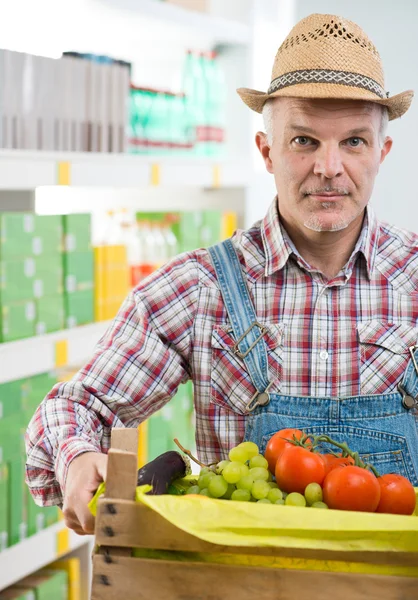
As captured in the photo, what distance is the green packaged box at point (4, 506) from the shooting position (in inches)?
96.2

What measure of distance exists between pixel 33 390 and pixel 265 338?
1074mm

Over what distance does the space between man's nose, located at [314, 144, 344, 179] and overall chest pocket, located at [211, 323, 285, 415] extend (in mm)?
296

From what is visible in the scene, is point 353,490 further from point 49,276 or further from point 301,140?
point 49,276

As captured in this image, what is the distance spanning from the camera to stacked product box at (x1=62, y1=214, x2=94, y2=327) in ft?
8.51

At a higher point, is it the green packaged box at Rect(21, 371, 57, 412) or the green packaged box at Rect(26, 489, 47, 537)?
the green packaged box at Rect(21, 371, 57, 412)

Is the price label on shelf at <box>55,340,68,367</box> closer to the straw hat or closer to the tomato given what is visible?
the straw hat

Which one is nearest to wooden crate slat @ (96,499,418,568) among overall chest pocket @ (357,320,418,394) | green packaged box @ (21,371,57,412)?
overall chest pocket @ (357,320,418,394)

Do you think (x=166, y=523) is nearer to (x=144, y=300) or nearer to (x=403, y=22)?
(x=144, y=300)

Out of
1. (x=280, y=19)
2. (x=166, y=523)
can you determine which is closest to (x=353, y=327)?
(x=166, y=523)

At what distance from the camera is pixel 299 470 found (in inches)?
44.8

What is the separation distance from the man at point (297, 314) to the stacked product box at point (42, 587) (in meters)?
1.18

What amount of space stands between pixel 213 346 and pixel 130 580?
0.66 metres

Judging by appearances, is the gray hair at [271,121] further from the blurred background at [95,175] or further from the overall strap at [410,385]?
the blurred background at [95,175]

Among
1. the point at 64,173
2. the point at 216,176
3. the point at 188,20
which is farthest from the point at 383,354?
the point at 188,20
